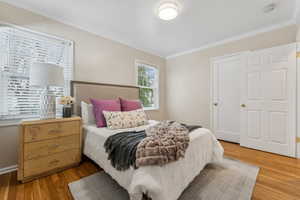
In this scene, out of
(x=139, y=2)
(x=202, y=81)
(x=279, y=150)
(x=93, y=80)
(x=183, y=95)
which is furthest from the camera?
(x=183, y=95)

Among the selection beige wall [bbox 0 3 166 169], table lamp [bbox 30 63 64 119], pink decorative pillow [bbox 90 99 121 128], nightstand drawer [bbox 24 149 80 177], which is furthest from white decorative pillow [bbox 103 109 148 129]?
beige wall [bbox 0 3 166 169]

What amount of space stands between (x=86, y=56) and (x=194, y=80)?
9.19 ft

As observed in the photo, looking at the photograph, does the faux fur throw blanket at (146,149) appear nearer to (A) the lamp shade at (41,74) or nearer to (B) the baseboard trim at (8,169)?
(A) the lamp shade at (41,74)

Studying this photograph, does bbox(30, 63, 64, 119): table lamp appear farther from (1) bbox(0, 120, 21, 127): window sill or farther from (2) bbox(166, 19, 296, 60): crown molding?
(2) bbox(166, 19, 296, 60): crown molding

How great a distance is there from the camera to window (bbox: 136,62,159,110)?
3787 millimetres

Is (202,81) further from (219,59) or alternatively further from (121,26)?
(121,26)

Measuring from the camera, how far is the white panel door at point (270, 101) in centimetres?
233

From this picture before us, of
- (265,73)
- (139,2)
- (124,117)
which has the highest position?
(139,2)

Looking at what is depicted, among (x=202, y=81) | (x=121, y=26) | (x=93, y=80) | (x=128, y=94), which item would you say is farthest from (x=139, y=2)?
(x=202, y=81)

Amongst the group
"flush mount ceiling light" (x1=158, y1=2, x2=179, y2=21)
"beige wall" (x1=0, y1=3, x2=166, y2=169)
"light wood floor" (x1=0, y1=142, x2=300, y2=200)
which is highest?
"flush mount ceiling light" (x1=158, y1=2, x2=179, y2=21)

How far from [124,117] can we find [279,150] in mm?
2911

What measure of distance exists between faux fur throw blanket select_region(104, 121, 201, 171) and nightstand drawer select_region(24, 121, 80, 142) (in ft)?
2.39

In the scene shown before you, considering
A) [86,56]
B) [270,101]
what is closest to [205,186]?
[270,101]

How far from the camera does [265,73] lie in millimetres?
2570
